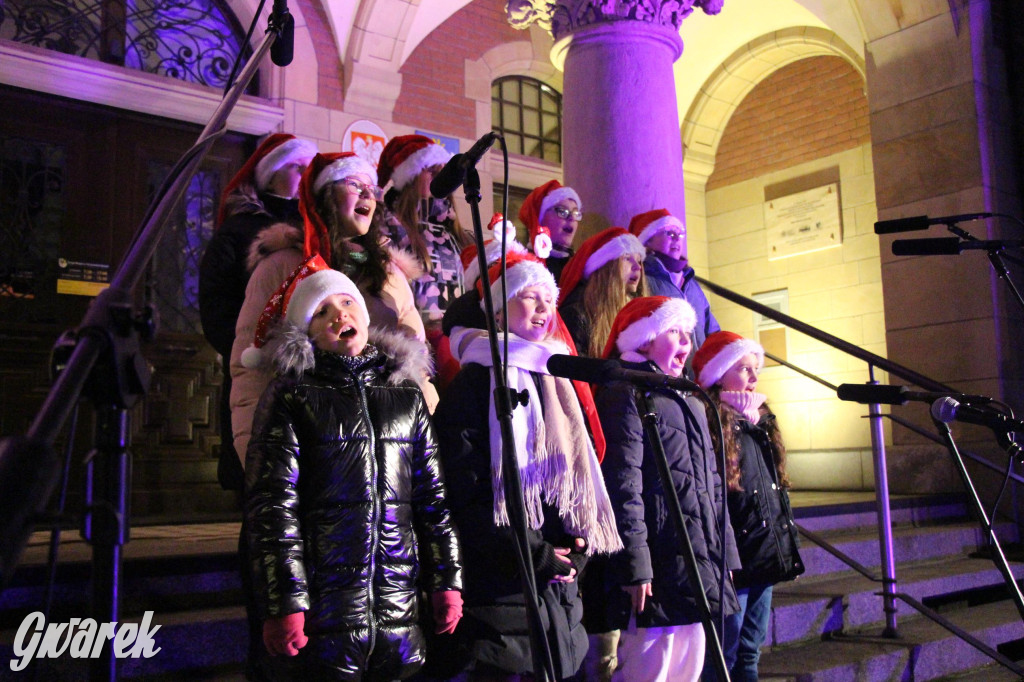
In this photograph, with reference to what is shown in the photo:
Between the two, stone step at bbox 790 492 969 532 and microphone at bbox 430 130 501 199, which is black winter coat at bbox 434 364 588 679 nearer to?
microphone at bbox 430 130 501 199

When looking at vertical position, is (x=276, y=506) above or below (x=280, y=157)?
below

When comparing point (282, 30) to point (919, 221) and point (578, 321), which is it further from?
point (919, 221)

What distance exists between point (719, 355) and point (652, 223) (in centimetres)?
90

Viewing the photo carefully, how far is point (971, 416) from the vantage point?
2920mm

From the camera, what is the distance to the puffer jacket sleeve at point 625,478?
9.12ft

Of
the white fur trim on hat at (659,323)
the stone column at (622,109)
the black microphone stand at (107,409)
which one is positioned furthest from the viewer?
the stone column at (622,109)

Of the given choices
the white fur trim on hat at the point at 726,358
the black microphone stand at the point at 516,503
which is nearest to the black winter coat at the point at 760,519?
the white fur trim on hat at the point at 726,358

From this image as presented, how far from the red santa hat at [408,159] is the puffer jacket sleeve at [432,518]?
1297 millimetres

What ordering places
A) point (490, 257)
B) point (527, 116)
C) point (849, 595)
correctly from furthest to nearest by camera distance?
point (527, 116)
point (849, 595)
point (490, 257)

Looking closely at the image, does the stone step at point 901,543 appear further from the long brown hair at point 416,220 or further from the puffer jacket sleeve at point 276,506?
the puffer jacket sleeve at point 276,506

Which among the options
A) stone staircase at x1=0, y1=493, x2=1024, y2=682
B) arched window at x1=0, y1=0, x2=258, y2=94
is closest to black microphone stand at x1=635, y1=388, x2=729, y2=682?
stone staircase at x1=0, y1=493, x2=1024, y2=682

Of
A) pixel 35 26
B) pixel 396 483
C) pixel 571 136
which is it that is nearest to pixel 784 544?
pixel 396 483

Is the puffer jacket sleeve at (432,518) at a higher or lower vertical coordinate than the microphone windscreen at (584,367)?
lower

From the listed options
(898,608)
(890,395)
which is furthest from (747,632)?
(898,608)
